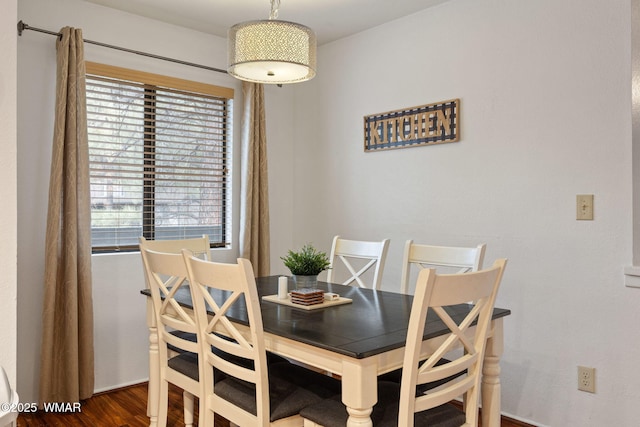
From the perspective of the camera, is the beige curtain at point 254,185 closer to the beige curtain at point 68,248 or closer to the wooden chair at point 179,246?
the wooden chair at point 179,246

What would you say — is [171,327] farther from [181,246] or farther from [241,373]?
[181,246]

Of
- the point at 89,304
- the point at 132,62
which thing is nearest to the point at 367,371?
the point at 89,304

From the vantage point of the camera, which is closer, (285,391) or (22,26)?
(285,391)

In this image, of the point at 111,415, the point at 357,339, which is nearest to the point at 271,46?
the point at 357,339

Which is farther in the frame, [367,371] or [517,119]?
[517,119]

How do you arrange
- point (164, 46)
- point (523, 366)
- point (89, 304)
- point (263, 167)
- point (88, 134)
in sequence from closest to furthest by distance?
point (523, 366) → point (89, 304) → point (88, 134) → point (164, 46) → point (263, 167)

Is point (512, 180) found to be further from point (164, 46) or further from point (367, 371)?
point (164, 46)

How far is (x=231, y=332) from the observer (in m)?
1.81

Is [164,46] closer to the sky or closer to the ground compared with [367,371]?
closer to the sky

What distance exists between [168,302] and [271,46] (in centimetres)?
117

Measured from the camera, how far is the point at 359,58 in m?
3.70

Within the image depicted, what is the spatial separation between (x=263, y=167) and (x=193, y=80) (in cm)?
80

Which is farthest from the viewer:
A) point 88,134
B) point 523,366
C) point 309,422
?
point 88,134

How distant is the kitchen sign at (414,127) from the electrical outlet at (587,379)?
1434 mm
